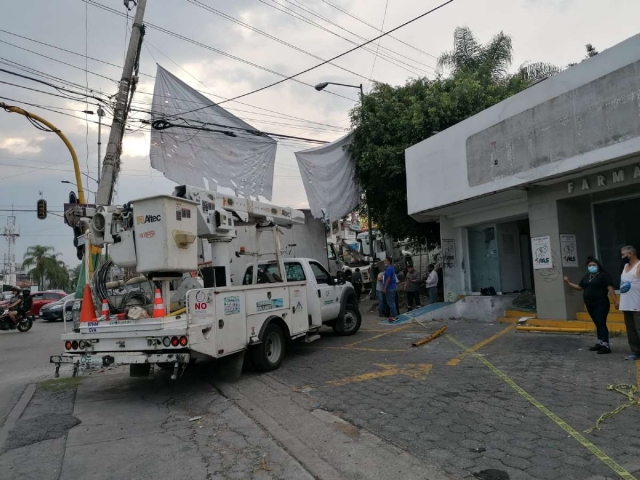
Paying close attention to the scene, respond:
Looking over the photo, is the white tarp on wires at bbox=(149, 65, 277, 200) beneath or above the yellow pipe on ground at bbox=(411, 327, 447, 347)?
above

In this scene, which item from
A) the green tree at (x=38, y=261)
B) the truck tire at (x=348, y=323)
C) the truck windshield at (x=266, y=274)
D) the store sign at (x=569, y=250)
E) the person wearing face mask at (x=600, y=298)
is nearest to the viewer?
the person wearing face mask at (x=600, y=298)

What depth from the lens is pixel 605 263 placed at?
34.8ft

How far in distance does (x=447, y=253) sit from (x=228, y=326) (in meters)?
9.73

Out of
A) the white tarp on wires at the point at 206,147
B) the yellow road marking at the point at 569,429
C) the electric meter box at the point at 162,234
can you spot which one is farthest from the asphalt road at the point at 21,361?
the yellow road marking at the point at 569,429

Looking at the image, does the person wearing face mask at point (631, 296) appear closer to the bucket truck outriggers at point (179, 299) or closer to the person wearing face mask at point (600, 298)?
the person wearing face mask at point (600, 298)

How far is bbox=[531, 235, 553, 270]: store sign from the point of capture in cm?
1055

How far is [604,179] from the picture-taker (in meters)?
9.45

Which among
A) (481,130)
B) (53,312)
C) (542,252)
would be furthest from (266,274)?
(53,312)

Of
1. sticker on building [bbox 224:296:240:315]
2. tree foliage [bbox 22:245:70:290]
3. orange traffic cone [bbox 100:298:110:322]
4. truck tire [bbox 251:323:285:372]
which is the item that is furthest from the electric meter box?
tree foliage [bbox 22:245:70:290]

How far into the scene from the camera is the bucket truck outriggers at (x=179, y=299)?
5992 mm

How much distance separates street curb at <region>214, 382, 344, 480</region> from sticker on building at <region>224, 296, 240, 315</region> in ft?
3.63

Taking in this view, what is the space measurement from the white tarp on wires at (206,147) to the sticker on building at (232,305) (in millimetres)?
7970

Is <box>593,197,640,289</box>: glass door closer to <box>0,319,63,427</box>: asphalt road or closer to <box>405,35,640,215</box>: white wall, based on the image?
<box>405,35,640,215</box>: white wall

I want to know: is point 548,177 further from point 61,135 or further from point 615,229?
point 61,135
